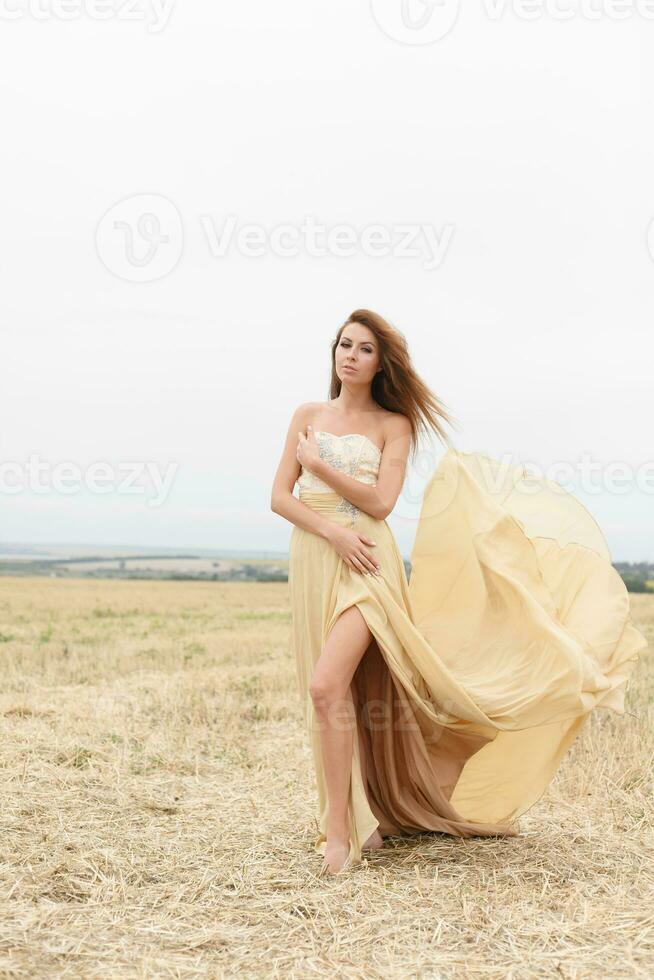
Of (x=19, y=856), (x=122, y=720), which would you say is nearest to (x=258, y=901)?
(x=19, y=856)

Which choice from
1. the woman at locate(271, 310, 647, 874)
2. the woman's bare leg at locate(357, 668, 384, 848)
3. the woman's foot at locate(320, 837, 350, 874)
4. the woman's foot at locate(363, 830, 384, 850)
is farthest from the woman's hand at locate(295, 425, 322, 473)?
the woman's foot at locate(363, 830, 384, 850)

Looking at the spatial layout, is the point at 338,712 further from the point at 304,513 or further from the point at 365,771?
the point at 304,513

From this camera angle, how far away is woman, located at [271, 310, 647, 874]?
502 centimetres

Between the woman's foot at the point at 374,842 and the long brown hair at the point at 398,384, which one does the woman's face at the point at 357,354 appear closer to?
the long brown hair at the point at 398,384

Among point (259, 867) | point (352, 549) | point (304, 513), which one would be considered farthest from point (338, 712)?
point (304, 513)

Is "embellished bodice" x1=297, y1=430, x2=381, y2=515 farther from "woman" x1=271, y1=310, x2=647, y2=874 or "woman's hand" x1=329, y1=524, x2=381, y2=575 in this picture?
"woman's hand" x1=329, y1=524, x2=381, y2=575

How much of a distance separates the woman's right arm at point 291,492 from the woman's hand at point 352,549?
1.6 inches

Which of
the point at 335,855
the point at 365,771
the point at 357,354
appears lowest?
the point at 335,855

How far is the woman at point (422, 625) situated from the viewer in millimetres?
5020

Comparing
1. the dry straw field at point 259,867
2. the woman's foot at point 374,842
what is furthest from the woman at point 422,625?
the dry straw field at point 259,867

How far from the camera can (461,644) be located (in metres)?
5.46

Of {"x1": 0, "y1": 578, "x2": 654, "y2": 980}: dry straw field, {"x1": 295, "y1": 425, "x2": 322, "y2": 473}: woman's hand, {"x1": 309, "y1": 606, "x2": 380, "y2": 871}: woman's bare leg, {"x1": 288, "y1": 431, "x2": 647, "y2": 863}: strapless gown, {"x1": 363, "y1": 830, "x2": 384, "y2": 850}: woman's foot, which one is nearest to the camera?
{"x1": 0, "y1": 578, "x2": 654, "y2": 980}: dry straw field

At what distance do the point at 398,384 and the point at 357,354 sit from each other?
29cm

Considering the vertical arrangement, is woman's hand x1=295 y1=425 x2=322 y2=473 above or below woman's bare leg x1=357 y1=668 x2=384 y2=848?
above
